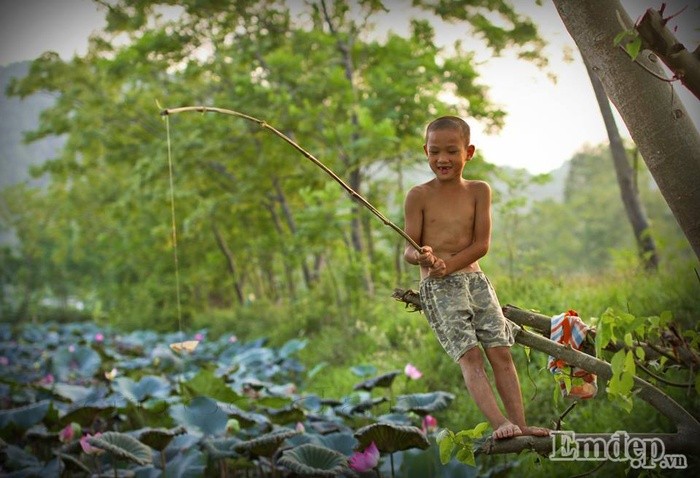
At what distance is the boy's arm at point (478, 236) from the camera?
1.76 metres

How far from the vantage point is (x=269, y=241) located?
14.5m

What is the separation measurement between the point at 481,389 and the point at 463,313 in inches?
7.4

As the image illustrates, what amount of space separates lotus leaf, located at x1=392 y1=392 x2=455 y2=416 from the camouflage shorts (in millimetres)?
1888

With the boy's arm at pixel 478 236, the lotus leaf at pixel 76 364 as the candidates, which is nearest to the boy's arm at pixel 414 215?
the boy's arm at pixel 478 236

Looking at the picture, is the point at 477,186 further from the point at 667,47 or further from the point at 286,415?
the point at 286,415

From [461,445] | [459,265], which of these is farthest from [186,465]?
[459,265]

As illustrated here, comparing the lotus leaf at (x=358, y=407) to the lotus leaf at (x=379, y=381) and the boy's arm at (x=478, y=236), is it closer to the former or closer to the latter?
the lotus leaf at (x=379, y=381)

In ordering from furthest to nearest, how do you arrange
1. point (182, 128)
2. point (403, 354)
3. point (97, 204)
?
point (97, 204) → point (182, 128) → point (403, 354)

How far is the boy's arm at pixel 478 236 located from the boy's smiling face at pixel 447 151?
0.08 meters

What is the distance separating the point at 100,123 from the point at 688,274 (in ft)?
39.3

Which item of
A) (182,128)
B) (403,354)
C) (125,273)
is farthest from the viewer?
(125,273)

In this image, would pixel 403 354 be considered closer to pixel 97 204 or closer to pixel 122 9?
pixel 122 9

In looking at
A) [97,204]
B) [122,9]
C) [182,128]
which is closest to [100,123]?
[182,128]

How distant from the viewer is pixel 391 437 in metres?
2.91
